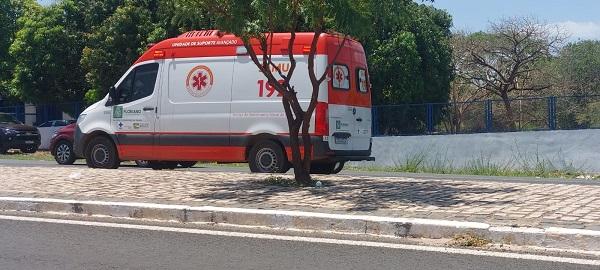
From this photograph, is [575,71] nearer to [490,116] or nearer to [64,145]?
[490,116]

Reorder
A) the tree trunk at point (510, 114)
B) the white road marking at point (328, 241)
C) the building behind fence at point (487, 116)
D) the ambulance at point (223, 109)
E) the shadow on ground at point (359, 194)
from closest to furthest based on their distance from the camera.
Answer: the white road marking at point (328, 241) < the shadow on ground at point (359, 194) < the ambulance at point (223, 109) < the building behind fence at point (487, 116) < the tree trunk at point (510, 114)

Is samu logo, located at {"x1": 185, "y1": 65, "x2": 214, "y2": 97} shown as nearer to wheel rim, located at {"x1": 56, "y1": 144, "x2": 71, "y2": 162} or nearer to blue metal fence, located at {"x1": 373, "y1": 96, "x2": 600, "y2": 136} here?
wheel rim, located at {"x1": 56, "y1": 144, "x2": 71, "y2": 162}

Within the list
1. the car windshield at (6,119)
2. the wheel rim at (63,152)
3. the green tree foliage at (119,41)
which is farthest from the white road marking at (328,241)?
the car windshield at (6,119)

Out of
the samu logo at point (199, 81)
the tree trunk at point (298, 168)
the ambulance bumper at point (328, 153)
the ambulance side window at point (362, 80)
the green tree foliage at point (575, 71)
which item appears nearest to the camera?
the tree trunk at point (298, 168)

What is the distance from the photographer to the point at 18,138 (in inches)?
1061

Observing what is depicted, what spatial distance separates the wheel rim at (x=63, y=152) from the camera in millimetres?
18562

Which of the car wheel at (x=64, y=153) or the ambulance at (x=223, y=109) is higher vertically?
the ambulance at (x=223, y=109)

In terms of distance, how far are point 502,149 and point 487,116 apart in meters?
1.15

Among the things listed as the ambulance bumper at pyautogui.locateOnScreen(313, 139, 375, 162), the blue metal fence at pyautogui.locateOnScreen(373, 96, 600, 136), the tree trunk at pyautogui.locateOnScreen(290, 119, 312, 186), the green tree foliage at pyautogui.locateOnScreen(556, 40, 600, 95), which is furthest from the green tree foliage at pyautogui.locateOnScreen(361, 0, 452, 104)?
the tree trunk at pyautogui.locateOnScreen(290, 119, 312, 186)

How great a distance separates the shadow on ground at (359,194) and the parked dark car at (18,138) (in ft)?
60.5

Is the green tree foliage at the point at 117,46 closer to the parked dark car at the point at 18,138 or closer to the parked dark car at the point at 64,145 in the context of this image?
the parked dark car at the point at 18,138

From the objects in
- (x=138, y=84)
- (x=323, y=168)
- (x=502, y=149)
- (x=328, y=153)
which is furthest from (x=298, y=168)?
(x=502, y=149)

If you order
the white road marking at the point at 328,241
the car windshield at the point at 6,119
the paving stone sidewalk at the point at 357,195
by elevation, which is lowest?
the white road marking at the point at 328,241

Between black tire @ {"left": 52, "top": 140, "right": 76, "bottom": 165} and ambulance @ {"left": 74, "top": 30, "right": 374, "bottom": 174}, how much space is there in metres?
3.61
